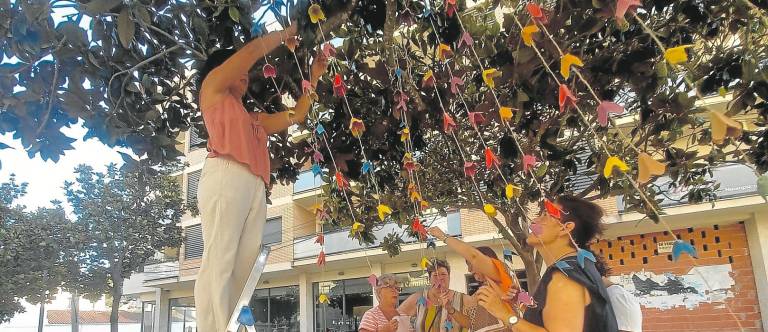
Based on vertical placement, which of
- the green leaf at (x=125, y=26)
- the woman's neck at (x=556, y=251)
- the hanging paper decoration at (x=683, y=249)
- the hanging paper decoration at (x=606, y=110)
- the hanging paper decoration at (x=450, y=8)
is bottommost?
the hanging paper decoration at (x=683, y=249)

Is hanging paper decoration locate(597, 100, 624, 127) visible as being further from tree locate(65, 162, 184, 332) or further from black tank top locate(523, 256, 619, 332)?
tree locate(65, 162, 184, 332)

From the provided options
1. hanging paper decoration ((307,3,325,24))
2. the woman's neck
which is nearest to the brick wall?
the woman's neck

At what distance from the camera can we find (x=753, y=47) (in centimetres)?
381

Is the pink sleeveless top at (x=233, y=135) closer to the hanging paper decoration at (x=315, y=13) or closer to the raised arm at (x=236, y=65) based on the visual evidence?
the raised arm at (x=236, y=65)

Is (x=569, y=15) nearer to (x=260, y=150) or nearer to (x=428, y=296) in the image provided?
(x=260, y=150)

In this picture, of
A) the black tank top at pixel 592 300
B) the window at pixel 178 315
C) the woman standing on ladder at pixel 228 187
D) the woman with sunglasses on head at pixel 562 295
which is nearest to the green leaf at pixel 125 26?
the woman standing on ladder at pixel 228 187

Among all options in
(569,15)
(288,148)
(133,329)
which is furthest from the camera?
(133,329)

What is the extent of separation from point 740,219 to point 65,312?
55.1 metres

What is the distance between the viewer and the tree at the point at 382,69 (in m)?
2.51

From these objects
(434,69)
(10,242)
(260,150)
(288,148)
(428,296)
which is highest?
(10,242)

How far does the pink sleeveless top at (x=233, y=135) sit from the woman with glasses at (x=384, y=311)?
1.81 metres

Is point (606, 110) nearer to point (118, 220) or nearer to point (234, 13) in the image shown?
point (234, 13)

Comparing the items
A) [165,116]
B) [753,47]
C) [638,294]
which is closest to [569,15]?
[753,47]

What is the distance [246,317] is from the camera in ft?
6.07
